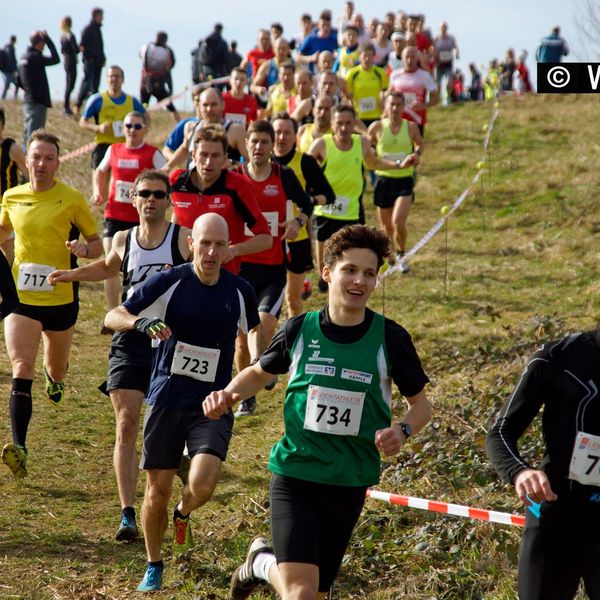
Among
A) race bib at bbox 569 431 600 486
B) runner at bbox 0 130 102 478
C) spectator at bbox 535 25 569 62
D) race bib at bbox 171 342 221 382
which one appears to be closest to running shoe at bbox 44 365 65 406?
runner at bbox 0 130 102 478

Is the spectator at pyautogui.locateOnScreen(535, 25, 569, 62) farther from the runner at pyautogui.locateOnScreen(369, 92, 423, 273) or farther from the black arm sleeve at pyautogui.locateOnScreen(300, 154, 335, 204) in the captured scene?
the black arm sleeve at pyautogui.locateOnScreen(300, 154, 335, 204)

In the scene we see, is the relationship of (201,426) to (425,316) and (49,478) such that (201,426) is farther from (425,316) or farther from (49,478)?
(425,316)

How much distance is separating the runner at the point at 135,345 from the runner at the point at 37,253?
2.74 ft

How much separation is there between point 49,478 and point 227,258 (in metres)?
2.82

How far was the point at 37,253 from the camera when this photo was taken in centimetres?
802

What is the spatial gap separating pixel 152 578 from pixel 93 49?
55.7ft

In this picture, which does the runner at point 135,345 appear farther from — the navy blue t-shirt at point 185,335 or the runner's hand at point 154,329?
the runner's hand at point 154,329

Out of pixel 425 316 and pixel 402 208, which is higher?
pixel 402 208

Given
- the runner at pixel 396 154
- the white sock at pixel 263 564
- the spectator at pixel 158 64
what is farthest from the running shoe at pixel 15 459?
the spectator at pixel 158 64

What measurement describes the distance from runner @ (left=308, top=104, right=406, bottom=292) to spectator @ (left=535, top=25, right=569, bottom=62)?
13.6 m

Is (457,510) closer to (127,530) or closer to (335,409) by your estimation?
(335,409)

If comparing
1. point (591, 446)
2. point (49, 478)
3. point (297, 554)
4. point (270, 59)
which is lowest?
point (49, 478)

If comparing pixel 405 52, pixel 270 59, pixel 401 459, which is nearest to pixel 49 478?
pixel 401 459

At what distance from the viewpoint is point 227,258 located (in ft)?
21.2
